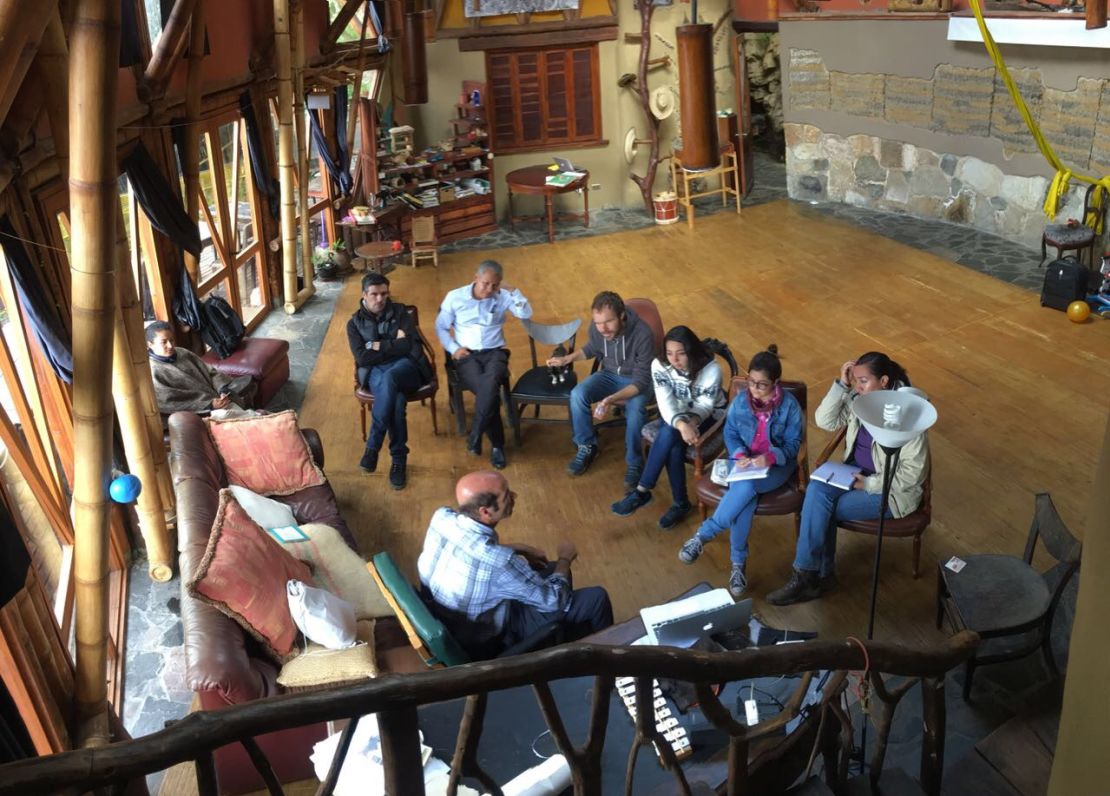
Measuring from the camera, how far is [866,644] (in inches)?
80.1

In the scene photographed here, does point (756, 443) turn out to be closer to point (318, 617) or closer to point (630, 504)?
point (630, 504)

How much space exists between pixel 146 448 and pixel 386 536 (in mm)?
1319

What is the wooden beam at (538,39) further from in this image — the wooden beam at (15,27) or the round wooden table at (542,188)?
the wooden beam at (15,27)

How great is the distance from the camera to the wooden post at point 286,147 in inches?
320

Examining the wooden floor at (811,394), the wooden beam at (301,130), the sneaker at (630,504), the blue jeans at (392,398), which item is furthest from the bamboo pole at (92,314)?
the wooden beam at (301,130)

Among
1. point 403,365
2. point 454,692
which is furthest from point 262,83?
point 454,692

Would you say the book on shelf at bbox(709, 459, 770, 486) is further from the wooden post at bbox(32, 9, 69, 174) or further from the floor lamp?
the wooden post at bbox(32, 9, 69, 174)

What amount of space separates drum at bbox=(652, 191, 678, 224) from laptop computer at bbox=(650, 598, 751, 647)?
818 centimetres

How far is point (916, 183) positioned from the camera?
33.2 feet

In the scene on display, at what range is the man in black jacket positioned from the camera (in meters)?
5.67

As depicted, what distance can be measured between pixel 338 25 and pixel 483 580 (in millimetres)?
7826

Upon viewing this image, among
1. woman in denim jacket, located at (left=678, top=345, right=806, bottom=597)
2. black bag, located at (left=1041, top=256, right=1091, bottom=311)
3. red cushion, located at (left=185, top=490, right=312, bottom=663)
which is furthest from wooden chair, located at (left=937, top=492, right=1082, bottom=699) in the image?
black bag, located at (left=1041, top=256, right=1091, bottom=311)

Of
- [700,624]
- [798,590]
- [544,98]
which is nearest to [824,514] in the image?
[798,590]

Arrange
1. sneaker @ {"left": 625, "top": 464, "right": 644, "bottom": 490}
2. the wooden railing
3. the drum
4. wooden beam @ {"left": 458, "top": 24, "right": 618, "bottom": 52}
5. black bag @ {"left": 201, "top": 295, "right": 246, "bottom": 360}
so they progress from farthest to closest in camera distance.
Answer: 1. wooden beam @ {"left": 458, "top": 24, "right": 618, "bottom": 52}
2. the drum
3. black bag @ {"left": 201, "top": 295, "right": 246, "bottom": 360}
4. sneaker @ {"left": 625, "top": 464, "right": 644, "bottom": 490}
5. the wooden railing
